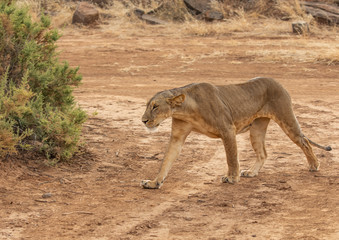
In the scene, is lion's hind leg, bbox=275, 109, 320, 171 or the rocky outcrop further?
the rocky outcrop

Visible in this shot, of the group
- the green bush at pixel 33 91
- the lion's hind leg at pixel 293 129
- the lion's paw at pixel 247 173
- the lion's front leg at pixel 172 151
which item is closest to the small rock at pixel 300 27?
the green bush at pixel 33 91

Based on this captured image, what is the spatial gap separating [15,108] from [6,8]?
5.17ft

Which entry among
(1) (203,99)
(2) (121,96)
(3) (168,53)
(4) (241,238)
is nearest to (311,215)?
(4) (241,238)

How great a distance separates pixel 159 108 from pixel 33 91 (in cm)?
233

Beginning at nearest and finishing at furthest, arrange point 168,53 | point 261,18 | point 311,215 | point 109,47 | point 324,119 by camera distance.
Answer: point 311,215, point 324,119, point 168,53, point 109,47, point 261,18

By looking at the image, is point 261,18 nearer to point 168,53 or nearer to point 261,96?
point 168,53

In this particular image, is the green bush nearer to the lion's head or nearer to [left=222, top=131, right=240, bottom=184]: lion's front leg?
the lion's head

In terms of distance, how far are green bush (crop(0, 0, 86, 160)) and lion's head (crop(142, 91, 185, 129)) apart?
1502 millimetres

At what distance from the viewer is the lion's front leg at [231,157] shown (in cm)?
716

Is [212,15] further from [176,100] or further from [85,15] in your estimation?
[176,100]

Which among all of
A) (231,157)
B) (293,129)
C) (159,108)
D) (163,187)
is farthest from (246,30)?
(159,108)

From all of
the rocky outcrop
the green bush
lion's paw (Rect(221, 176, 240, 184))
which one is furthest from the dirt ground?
the rocky outcrop

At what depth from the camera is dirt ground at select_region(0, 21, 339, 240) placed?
19.5ft

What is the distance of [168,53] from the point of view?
1762 cm
